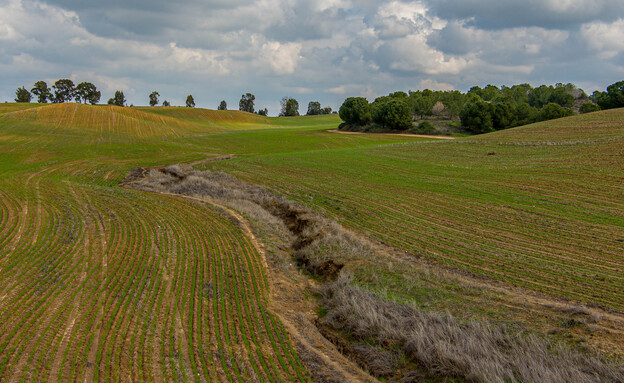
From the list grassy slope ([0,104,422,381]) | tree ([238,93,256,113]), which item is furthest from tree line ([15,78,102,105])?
grassy slope ([0,104,422,381])

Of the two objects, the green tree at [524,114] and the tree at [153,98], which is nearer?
the green tree at [524,114]

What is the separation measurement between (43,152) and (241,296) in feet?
159

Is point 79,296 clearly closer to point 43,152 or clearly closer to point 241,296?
point 241,296

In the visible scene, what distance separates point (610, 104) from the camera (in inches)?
2908

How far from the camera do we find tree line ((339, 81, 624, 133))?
74812 millimetres

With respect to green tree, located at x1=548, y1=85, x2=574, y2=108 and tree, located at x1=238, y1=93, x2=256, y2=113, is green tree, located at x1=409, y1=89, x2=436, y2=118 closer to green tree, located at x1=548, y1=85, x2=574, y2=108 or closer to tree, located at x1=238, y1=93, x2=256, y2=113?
green tree, located at x1=548, y1=85, x2=574, y2=108

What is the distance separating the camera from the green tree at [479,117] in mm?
75375

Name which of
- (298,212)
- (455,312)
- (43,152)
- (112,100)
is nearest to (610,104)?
(298,212)

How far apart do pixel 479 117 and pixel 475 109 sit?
6.68ft

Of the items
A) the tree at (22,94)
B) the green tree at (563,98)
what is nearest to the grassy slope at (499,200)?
the green tree at (563,98)

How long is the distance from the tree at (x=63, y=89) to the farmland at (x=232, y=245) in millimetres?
110667

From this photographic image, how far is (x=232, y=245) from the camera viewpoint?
58.9ft

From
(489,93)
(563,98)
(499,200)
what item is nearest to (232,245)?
(499,200)

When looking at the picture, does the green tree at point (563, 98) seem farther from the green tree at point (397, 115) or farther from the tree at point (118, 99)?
the tree at point (118, 99)
